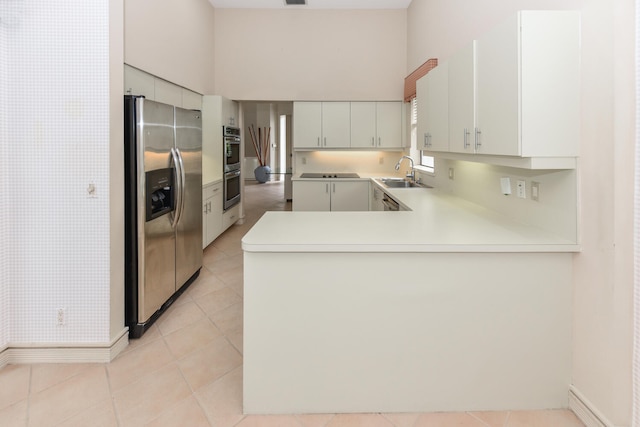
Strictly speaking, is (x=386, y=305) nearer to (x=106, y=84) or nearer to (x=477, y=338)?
(x=477, y=338)

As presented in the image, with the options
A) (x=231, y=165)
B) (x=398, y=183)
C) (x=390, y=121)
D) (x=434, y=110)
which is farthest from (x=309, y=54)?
(x=434, y=110)

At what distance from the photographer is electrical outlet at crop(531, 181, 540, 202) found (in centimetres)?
226

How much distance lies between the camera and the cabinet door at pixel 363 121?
19.6 feet

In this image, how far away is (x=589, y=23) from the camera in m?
1.80

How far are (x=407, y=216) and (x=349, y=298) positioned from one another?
90 centimetres

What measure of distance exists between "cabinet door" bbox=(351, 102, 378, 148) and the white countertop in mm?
3373

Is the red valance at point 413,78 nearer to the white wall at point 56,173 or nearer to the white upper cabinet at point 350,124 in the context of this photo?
the white upper cabinet at point 350,124

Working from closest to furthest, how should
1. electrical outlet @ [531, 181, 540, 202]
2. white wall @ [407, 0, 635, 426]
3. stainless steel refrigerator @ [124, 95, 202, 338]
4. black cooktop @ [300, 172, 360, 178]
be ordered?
white wall @ [407, 0, 635, 426]
electrical outlet @ [531, 181, 540, 202]
stainless steel refrigerator @ [124, 95, 202, 338]
black cooktop @ [300, 172, 360, 178]

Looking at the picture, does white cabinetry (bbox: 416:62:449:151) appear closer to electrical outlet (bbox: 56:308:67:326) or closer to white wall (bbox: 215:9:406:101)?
white wall (bbox: 215:9:406:101)

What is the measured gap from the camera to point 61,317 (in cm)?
252

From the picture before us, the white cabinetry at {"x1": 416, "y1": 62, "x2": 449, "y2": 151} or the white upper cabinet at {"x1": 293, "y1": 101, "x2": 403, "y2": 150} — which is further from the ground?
the white upper cabinet at {"x1": 293, "y1": 101, "x2": 403, "y2": 150}

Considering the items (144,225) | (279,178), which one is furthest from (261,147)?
(144,225)

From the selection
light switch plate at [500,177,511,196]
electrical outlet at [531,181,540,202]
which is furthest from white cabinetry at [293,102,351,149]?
electrical outlet at [531,181,540,202]

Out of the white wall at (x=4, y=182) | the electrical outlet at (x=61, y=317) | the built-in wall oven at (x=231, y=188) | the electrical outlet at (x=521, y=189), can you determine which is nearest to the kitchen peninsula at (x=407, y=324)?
the electrical outlet at (x=521, y=189)
